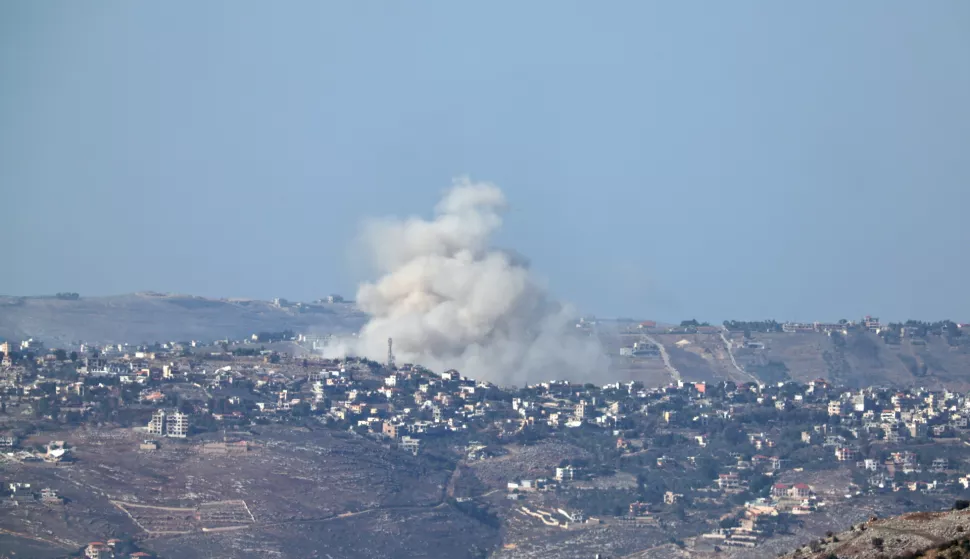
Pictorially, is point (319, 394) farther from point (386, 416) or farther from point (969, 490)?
point (969, 490)

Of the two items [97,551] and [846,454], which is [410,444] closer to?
[846,454]

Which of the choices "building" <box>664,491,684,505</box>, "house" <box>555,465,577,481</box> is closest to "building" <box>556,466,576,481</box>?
"house" <box>555,465,577,481</box>

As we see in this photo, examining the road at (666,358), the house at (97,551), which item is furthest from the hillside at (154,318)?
the house at (97,551)

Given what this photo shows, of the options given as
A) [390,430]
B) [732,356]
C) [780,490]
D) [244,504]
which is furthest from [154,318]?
[244,504]

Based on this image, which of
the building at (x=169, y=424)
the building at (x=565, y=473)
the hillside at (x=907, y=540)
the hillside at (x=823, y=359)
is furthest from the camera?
the hillside at (x=823, y=359)

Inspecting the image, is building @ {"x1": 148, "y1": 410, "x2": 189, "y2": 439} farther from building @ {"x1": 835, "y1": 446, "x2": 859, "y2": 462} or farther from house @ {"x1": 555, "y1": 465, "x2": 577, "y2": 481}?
building @ {"x1": 835, "y1": 446, "x2": 859, "y2": 462}

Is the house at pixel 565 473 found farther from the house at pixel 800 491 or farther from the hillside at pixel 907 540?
the hillside at pixel 907 540

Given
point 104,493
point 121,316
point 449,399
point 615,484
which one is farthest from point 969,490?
point 121,316
